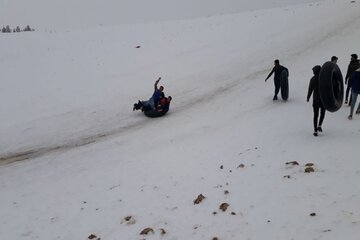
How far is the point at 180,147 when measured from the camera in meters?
13.0

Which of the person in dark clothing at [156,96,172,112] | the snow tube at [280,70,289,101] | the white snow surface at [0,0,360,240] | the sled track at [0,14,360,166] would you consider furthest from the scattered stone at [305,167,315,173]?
the person in dark clothing at [156,96,172,112]

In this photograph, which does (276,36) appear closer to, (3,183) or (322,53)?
(322,53)

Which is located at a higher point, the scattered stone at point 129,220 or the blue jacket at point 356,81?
the blue jacket at point 356,81

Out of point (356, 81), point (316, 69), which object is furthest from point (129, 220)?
point (356, 81)

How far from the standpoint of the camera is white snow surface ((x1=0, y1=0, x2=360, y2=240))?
7.88 meters

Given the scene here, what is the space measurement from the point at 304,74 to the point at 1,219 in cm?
1622

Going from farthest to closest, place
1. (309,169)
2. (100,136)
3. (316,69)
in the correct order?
(100,136) < (316,69) < (309,169)

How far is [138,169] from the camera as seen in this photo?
11453mm

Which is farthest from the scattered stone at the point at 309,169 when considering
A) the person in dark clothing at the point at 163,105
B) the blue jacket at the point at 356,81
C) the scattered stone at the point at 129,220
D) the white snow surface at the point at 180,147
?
the person in dark clothing at the point at 163,105

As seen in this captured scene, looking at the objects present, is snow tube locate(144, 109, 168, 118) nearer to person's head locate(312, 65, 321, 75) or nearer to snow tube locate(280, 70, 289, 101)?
snow tube locate(280, 70, 289, 101)

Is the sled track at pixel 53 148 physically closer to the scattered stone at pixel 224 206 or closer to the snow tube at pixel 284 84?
the snow tube at pixel 284 84

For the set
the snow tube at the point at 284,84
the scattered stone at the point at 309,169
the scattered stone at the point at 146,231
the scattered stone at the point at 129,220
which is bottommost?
the scattered stone at the point at 129,220

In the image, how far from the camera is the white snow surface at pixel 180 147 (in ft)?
25.8

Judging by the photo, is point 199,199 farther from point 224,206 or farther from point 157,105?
point 157,105
